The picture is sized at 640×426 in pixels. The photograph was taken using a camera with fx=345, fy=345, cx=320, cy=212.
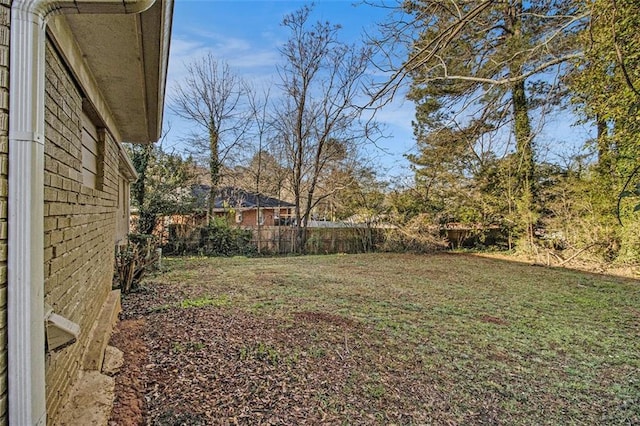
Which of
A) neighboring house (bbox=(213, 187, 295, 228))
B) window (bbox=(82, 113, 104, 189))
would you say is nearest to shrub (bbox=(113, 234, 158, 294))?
window (bbox=(82, 113, 104, 189))

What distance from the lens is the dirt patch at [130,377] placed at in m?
2.12

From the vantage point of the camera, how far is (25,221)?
46.3 inches

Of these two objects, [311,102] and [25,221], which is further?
[311,102]

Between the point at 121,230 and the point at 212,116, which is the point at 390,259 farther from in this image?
the point at 212,116

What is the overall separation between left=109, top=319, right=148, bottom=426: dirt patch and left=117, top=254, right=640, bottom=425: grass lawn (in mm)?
79

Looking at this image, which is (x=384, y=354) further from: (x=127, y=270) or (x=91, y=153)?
(x=127, y=270)

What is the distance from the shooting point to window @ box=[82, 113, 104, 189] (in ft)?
10.1

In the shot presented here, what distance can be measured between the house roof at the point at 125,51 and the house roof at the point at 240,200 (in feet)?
40.2

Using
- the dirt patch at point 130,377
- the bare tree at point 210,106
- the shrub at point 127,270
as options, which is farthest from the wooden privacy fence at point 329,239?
the dirt patch at point 130,377

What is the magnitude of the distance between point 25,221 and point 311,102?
1371 cm

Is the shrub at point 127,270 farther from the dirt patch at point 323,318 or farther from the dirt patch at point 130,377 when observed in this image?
the dirt patch at point 323,318

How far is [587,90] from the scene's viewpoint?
718 cm

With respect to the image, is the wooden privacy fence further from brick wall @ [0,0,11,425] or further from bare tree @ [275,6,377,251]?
brick wall @ [0,0,11,425]

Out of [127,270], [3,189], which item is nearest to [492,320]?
[3,189]
